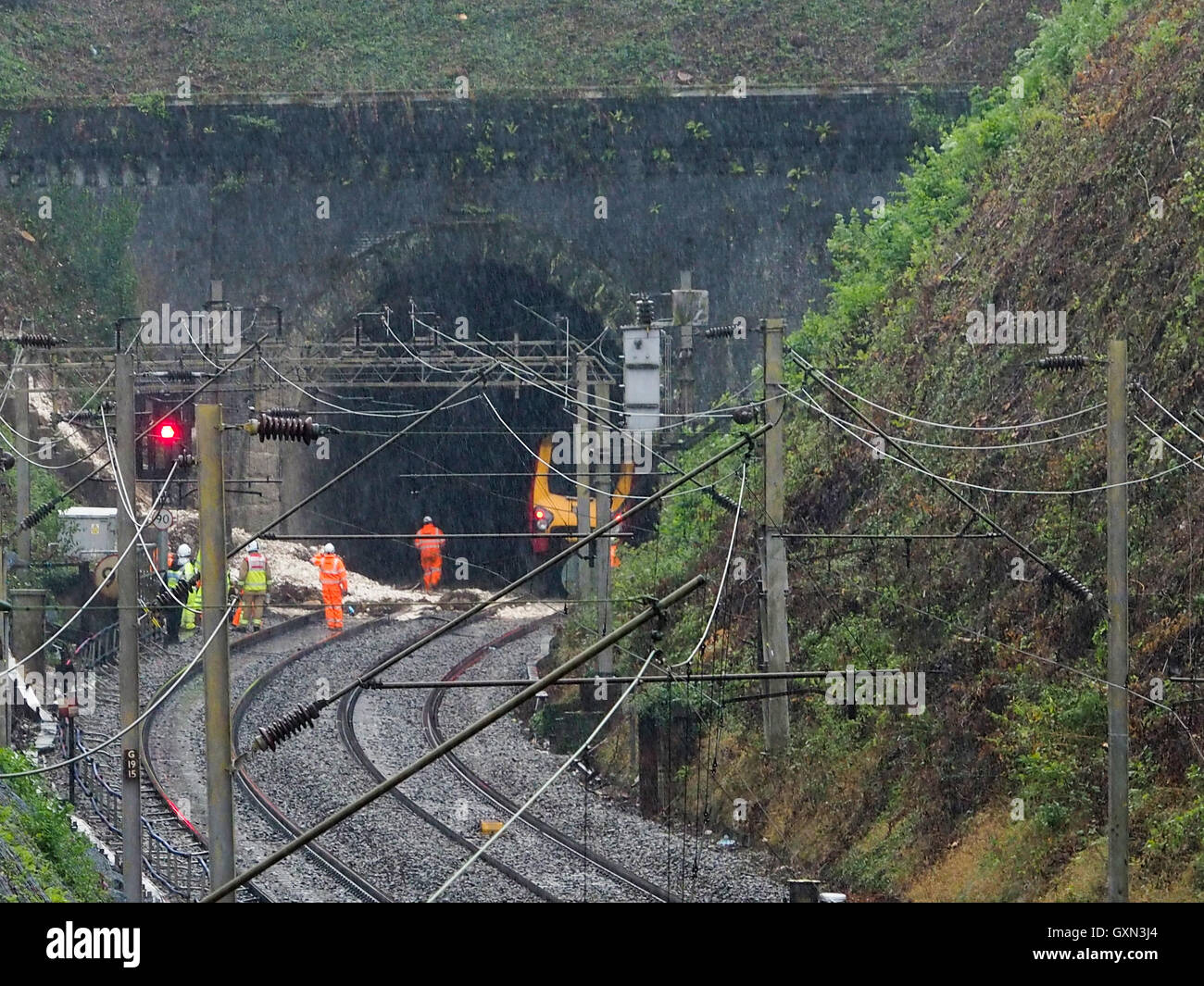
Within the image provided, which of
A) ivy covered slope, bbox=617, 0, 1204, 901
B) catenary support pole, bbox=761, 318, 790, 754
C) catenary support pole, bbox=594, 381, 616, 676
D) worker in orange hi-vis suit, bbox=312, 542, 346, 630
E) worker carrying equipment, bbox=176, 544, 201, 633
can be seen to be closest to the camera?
ivy covered slope, bbox=617, 0, 1204, 901

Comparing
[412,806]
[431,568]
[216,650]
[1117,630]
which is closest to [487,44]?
[431,568]

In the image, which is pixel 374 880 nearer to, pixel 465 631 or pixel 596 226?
pixel 465 631

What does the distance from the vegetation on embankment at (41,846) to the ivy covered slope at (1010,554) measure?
6909mm

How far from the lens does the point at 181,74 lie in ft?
131

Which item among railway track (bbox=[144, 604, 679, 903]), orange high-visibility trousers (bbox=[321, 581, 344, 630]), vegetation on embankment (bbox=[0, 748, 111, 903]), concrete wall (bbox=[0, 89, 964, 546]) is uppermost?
concrete wall (bbox=[0, 89, 964, 546])

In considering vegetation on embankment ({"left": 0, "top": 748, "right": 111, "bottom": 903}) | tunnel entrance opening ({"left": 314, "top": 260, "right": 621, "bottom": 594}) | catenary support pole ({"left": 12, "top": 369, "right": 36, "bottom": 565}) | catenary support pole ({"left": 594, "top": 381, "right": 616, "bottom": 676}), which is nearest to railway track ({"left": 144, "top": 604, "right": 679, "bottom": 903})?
vegetation on embankment ({"left": 0, "top": 748, "right": 111, "bottom": 903})

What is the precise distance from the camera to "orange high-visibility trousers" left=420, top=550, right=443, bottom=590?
117 ft

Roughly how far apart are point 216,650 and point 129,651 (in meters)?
4.30

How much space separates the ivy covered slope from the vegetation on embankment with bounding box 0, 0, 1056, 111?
1174 centimetres

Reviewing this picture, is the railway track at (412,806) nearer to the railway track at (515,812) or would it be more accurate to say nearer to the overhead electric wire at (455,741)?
the railway track at (515,812)

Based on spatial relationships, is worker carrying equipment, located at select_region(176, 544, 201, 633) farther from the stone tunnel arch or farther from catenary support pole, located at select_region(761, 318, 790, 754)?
catenary support pole, located at select_region(761, 318, 790, 754)

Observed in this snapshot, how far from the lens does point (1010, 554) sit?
18.5 metres

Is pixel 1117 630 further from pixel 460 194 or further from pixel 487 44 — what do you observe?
pixel 487 44
